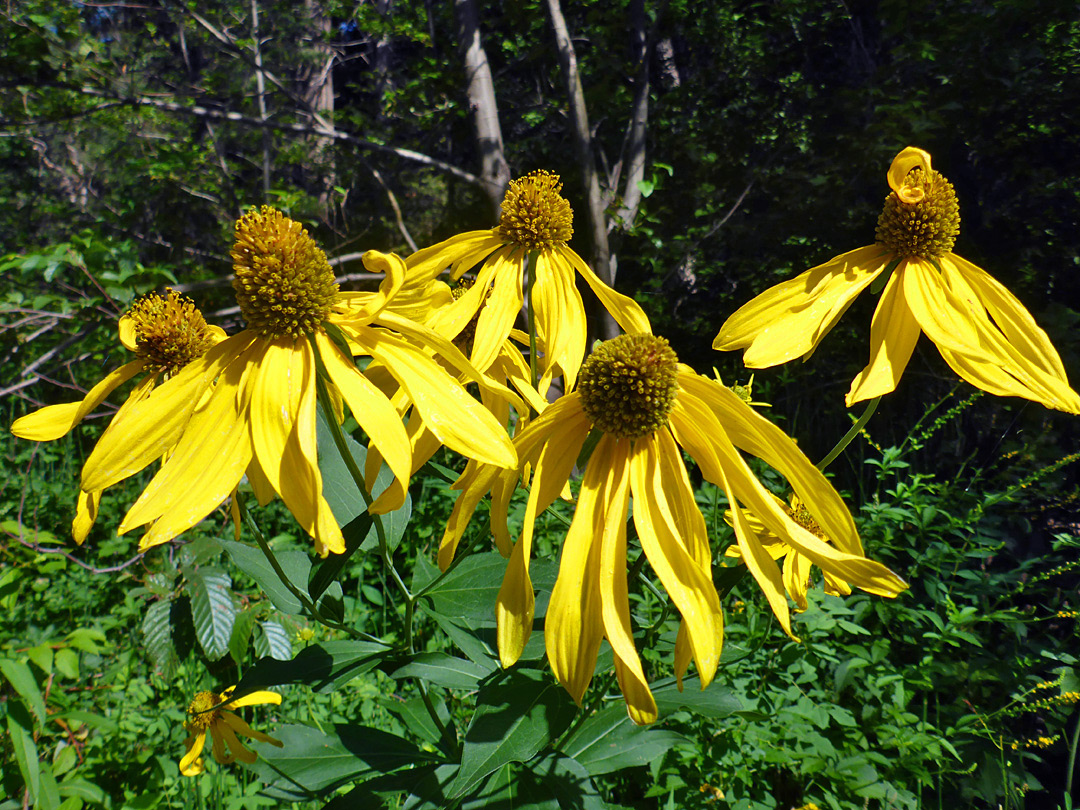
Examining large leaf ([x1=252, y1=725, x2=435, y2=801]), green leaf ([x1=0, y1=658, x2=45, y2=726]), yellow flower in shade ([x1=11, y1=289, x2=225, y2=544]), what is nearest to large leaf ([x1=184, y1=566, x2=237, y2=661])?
green leaf ([x1=0, y1=658, x2=45, y2=726])

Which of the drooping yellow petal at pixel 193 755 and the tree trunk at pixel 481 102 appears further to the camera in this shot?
the tree trunk at pixel 481 102

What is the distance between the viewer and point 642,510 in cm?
81

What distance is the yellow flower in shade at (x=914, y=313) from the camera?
2.80ft

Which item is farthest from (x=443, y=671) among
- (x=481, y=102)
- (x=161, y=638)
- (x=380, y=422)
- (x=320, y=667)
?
(x=481, y=102)

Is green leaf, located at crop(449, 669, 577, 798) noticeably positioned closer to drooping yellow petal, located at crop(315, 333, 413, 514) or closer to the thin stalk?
drooping yellow petal, located at crop(315, 333, 413, 514)

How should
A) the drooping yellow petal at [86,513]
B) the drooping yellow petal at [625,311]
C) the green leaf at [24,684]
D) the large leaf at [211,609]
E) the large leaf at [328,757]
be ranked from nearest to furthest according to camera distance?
the drooping yellow petal at [86,513] → the drooping yellow petal at [625,311] → the large leaf at [328,757] → the green leaf at [24,684] → the large leaf at [211,609]

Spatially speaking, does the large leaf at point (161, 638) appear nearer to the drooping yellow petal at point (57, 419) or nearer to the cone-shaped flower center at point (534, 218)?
the drooping yellow petal at point (57, 419)

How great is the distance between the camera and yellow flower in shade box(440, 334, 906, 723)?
702mm

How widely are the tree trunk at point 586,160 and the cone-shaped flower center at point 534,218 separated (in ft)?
7.74

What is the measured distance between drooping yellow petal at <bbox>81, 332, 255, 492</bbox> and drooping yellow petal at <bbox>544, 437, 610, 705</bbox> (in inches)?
19.5

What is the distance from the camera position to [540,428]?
86cm

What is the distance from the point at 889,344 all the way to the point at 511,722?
2.41 feet

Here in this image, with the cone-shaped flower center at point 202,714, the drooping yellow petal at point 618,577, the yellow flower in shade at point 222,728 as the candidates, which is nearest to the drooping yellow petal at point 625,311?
the drooping yellow petal at point 618,577

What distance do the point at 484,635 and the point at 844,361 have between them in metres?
3.38
